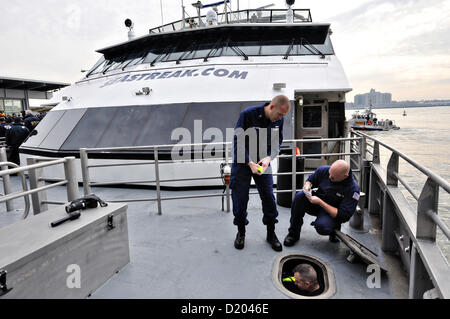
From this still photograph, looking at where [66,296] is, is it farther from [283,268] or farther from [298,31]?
[298,31]

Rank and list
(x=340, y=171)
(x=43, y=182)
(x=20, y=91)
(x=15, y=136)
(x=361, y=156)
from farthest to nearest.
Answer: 1. (x=20, y=91)
2. (x=15, y=136)
3. (x=361, y=156)
4. (x=43, y=182)
5. (x=340, y=171)

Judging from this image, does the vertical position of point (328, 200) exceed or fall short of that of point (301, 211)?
it exceeds it

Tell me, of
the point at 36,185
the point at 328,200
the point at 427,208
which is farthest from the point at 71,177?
the point at 427,208

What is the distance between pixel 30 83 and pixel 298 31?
27.5 m

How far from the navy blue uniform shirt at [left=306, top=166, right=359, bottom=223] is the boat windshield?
160 inches

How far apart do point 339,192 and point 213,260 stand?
148cm

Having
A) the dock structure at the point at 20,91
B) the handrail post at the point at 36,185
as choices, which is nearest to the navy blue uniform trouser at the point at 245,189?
the handrail post at the point at 36,185

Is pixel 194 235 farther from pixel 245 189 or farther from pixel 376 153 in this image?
pixel 376 153

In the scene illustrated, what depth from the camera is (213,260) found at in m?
2.79

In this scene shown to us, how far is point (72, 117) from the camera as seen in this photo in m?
5.97

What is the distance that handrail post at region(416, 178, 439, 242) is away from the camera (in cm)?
183

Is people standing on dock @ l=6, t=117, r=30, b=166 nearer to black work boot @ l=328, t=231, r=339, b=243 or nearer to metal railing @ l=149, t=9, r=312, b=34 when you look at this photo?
metal railing @ l=149, t=9, r=312, b=34

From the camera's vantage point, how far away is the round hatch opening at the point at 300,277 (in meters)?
2.29

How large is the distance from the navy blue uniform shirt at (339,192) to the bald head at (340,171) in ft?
Result: 0.30
